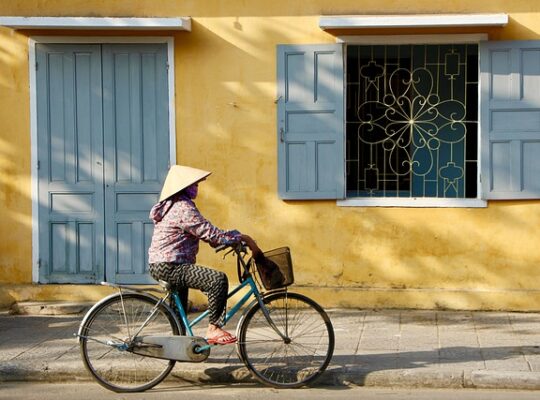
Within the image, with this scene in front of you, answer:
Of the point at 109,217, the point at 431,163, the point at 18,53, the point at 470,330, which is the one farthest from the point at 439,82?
the point at 18,53

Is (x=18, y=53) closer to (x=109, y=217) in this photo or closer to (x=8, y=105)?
(x=8, y=105)

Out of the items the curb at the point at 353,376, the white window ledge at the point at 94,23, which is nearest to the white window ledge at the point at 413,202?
the white window ledge at the point at 94,23

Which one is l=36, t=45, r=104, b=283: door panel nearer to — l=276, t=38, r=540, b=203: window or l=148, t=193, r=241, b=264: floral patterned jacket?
l=276, t=38, r=540, b=203: window

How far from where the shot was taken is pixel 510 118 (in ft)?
35.9

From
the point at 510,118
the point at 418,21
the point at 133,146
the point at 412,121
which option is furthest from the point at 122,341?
the point at 510,118

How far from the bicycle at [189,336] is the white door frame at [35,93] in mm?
3387

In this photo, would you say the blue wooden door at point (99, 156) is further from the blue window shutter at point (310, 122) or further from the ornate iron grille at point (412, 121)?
the ornate iron grille at point (412, 121)

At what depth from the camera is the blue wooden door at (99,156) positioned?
1142cm

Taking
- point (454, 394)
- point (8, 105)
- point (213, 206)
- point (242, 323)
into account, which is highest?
point (8, 105)

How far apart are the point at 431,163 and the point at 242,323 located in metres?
3.83

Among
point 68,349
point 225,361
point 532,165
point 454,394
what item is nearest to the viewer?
point 454,394

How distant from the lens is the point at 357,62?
1130 centimetres

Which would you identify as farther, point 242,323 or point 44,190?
point 44,190

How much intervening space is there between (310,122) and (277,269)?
10.8ft
